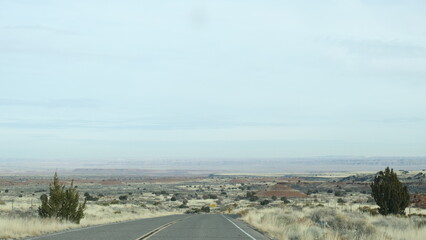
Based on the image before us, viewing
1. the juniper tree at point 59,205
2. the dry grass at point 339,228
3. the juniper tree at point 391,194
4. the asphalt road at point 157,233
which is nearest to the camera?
the asphalt road at point 157,233

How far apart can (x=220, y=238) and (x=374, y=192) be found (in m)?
21.4

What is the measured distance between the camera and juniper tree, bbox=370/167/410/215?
1464 inches

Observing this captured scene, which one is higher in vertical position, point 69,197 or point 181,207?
point 69,197

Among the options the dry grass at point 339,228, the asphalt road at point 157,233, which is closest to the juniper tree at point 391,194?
the dry grass at point 339,228

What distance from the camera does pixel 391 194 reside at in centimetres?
3762

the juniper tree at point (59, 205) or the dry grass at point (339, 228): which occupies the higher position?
the juniper tree at point (59, 205)

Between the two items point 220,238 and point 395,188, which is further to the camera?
point 395,188

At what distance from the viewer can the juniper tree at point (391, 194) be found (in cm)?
3719

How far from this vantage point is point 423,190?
87000mm

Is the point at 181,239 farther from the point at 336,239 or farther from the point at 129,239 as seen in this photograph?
the point at 336,239

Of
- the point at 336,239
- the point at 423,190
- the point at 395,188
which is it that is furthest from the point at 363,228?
the point at 423,190

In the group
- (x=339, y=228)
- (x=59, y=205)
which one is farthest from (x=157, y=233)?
(x=59, y=205)

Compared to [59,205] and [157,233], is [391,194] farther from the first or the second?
[59,205]

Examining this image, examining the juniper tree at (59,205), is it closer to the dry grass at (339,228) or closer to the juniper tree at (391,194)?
the dry grass at (339,228)
